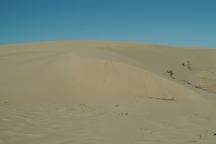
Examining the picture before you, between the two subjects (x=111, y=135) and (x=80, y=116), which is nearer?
(x=111, y=135)

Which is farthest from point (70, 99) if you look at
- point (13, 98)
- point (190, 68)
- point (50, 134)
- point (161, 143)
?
point (190, 68)

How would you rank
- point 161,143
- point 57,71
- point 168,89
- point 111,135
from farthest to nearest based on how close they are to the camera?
point 57,71 → point 168,89 → point 111,135 → point 161,143

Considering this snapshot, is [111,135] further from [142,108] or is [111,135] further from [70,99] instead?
[70,99]

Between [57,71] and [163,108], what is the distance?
384 cm

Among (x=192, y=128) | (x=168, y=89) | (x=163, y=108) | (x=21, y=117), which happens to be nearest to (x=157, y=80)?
(x=168, y=89)

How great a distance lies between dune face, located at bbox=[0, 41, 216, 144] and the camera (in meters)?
5.23

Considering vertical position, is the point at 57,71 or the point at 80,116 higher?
the point at 57,71

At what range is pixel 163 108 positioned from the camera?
823 cm

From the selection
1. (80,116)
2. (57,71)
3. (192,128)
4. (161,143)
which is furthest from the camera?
(57,71)

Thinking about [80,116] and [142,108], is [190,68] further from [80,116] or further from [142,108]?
[80,116]

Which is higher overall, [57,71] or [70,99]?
[57,71]

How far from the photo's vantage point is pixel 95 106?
323 inches

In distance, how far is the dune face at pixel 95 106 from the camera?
5.23 m

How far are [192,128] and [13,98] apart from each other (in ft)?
16.2
